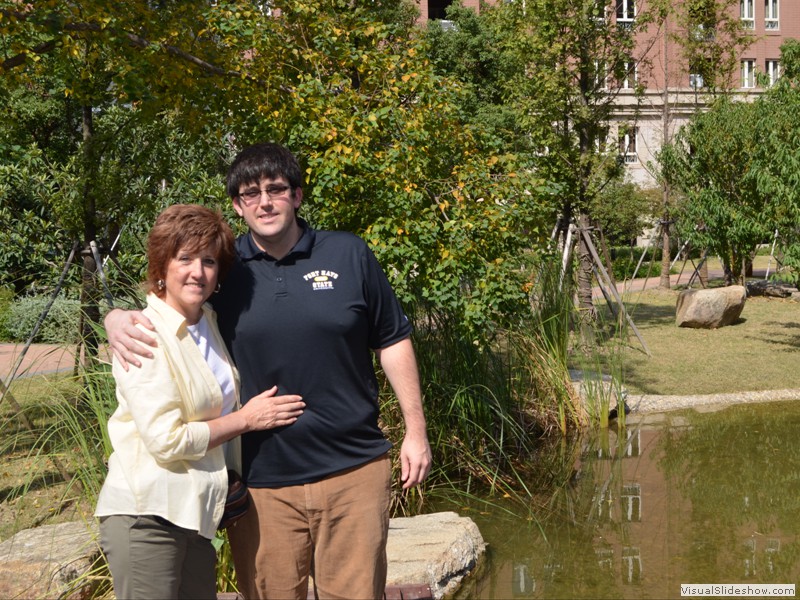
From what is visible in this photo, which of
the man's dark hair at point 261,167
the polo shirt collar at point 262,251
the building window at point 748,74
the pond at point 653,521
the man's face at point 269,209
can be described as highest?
the building window at point 748,74

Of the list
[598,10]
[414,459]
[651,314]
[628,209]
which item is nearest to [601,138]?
[598,10]

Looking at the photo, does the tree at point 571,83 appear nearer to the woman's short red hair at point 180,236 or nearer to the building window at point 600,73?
the building window at point 600,73

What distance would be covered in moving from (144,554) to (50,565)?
2.05 metres

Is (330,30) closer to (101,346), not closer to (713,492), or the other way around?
(101,346)

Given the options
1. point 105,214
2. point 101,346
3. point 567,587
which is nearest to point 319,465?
point 567,587

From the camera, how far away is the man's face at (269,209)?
2.91 meters

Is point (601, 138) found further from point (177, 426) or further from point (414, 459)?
point (177, 426)

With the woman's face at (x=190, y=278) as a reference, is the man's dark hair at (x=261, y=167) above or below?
above

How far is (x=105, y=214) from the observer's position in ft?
33.3

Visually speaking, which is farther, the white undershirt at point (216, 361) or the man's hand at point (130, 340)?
the white undershirt at point (216, 361)

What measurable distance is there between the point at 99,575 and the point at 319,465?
2.04m

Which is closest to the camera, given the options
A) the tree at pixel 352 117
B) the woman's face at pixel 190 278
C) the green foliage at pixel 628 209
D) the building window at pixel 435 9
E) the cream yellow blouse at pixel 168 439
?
the cream yellow blouse at pixel 168 439

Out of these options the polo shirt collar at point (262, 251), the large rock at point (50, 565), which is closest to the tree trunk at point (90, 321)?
the large rock at point (50, 565)

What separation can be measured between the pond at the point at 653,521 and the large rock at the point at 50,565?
189 centimetres
